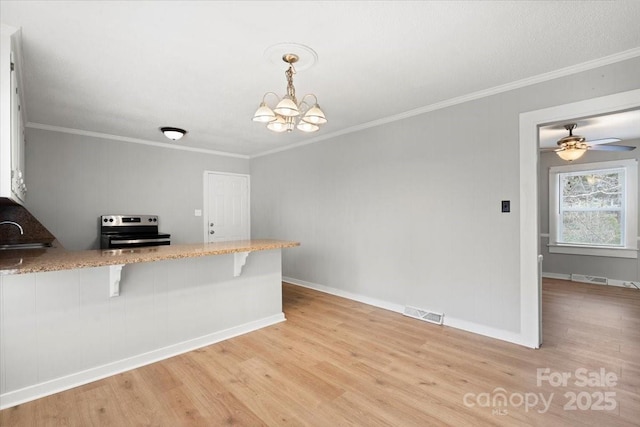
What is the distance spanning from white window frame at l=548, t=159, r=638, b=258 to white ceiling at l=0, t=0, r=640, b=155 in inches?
158

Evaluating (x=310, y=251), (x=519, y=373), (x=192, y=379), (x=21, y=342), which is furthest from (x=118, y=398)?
(x=310, y=251)

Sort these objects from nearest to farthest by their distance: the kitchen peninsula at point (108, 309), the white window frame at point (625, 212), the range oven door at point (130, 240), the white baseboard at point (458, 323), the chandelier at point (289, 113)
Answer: the kitchen peninsula at point (108, 309), the chandelier at point (289, 113), the white baseboard at point (458, 323), the range oven door at point (130, 240), the white window frame at point (625, 212)

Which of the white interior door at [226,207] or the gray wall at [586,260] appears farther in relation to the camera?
the white interior door at [226,207]

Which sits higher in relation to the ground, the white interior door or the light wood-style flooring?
the white interior door

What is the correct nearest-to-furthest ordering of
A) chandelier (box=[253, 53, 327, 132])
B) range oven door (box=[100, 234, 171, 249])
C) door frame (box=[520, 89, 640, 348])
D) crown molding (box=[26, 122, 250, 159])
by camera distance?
chandelier (box=[253, 53, 327, 132]) → door frame (box=[520, 89, 640, 348]) → crown molding (box=[26, 122, 250, 159]) → range oven door (box=[100, 234, 171, 249])

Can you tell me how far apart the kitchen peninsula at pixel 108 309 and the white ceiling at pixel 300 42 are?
148 centimetres

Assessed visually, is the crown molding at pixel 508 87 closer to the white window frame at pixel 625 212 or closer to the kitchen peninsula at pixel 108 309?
the kitchen peninsula at pixel 108 309

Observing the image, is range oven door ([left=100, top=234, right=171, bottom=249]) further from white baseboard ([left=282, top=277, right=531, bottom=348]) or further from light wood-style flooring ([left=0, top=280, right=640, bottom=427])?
white baseboard ([left=282, top=277, right=531, bottom=348])

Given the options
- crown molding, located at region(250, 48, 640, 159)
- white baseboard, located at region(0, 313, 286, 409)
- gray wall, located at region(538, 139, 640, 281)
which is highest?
crown molding, located at region(250, 48, 640, 159)

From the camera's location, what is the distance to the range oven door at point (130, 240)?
4.36m

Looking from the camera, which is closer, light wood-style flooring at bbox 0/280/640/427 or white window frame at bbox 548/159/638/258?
light wood-style flooring at bbox 0/280/640/427

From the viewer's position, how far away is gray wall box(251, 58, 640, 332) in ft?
9.53

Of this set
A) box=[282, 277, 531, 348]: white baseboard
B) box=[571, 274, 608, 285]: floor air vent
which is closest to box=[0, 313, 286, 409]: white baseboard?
box=[282, 277, 531, 348]: white baseboard

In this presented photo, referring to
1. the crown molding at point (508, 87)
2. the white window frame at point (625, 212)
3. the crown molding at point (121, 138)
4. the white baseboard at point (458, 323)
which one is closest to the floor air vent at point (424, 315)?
the white baseboard at point (458, 323)
